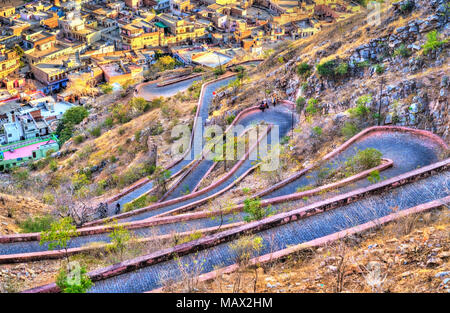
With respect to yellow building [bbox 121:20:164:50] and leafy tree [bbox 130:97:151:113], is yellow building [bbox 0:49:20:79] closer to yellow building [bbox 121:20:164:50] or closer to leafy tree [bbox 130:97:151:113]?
yellow building [bbox 121:20:164:50]

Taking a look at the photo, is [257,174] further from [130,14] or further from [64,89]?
[130,14]

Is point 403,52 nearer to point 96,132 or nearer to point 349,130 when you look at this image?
point 349,130

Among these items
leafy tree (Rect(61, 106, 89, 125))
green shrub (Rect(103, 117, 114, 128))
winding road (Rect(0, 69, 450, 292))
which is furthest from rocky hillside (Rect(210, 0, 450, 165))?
leafy tree (Rect(61, 106, 89, 125))

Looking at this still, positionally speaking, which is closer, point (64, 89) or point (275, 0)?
point (64, 89)

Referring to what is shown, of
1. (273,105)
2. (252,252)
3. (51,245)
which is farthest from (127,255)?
(273,105)

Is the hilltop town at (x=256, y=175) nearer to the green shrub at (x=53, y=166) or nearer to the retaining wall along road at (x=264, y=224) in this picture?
the retaining wall along road at (x=264, y=224)

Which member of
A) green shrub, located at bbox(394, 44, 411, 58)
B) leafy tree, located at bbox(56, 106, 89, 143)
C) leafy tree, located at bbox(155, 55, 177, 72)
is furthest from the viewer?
leafy tree, located at bbox(155, 55, 177, 72)

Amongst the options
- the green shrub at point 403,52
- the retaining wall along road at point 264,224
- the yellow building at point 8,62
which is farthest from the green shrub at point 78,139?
the yellow building at point 8,62

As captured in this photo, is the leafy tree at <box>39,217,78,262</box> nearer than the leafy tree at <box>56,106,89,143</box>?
Yes
